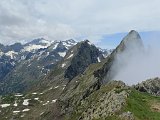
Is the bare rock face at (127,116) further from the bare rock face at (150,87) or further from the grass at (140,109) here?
the bare rock face at (150,87)

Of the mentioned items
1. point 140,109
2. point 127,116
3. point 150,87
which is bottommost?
point 127,116

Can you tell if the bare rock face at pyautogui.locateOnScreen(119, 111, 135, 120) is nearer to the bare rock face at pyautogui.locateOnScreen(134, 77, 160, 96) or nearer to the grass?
the grass

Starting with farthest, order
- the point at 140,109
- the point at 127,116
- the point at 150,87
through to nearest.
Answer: the point at 150,87, the point at 140,109, the point at 127,116

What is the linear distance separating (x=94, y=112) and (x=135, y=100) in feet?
33.2

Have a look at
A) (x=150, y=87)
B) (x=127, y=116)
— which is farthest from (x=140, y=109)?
(x=150, y=87)

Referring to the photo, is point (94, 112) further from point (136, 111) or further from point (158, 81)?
point (158, 81)

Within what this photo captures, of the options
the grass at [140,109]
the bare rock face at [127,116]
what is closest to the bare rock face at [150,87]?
the grass at [140,109]

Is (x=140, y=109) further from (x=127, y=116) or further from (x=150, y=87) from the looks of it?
(x=150, y=87)

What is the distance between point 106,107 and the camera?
83.5 m

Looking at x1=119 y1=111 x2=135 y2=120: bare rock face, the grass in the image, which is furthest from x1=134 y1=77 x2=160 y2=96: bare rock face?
x1=119 y1=111 x2=135 y2=120: bare rock face

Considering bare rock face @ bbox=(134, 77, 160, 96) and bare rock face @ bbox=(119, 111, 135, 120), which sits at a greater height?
bare rock face @ bbox=(134, 77, 160, 96)

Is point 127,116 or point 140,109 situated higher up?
point 140,109

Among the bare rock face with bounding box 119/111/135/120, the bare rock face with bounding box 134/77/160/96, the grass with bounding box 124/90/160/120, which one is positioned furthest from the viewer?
the bare rock face with bounding box 134/77/160/96

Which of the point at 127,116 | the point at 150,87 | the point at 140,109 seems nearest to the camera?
the point at 127,116
